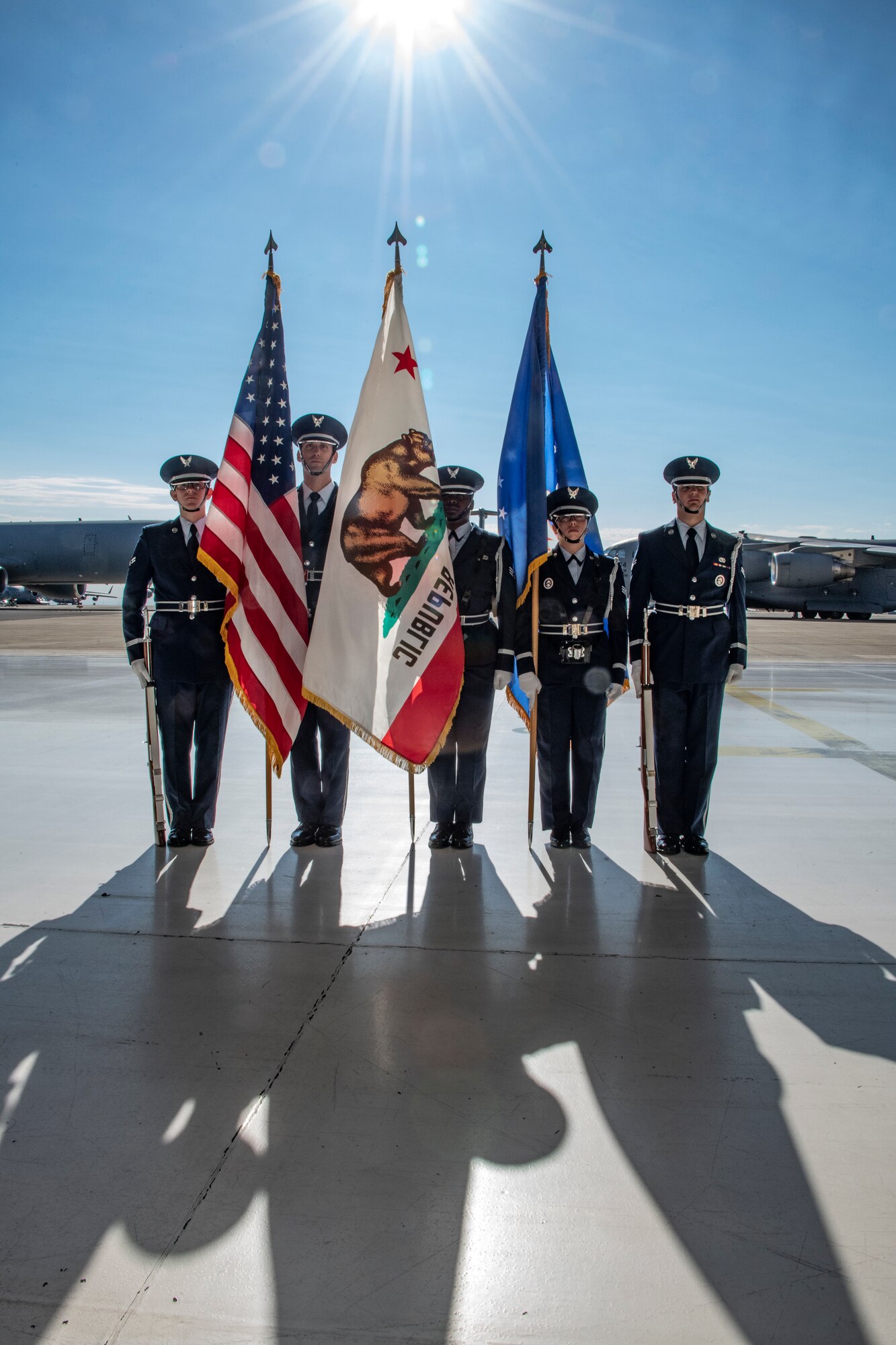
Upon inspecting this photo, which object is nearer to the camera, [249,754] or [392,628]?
[392,628]

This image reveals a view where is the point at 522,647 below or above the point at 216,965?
above

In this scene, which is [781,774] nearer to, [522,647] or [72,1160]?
[522,647]

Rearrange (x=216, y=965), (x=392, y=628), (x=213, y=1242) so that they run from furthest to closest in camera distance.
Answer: (x=392, y=628), (x=216, y=965), (x=213, y=1242)

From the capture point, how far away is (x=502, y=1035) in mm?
2350

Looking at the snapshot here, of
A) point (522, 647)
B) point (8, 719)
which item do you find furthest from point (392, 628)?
point (8, 719)

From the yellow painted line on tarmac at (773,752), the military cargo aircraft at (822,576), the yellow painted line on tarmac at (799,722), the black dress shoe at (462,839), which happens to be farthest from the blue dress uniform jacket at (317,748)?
the military cargo aircraft at (822,576)

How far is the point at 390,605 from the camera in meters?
4.00

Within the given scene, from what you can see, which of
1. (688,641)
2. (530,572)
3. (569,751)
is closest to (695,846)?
(569,751)

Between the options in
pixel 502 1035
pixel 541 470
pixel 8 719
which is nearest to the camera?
pixel 502 1035

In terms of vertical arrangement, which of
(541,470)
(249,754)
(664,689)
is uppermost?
(541,470)

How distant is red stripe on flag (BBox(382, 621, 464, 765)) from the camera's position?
394 centimetres

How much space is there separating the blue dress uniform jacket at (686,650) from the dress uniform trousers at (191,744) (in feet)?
6.62

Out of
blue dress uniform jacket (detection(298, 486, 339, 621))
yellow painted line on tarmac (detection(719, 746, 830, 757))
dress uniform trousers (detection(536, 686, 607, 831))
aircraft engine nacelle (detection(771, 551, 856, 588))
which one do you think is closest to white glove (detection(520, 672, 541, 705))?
dress uniform trousers (detection(536, 686, 607, 831))

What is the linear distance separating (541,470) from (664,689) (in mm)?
1234
